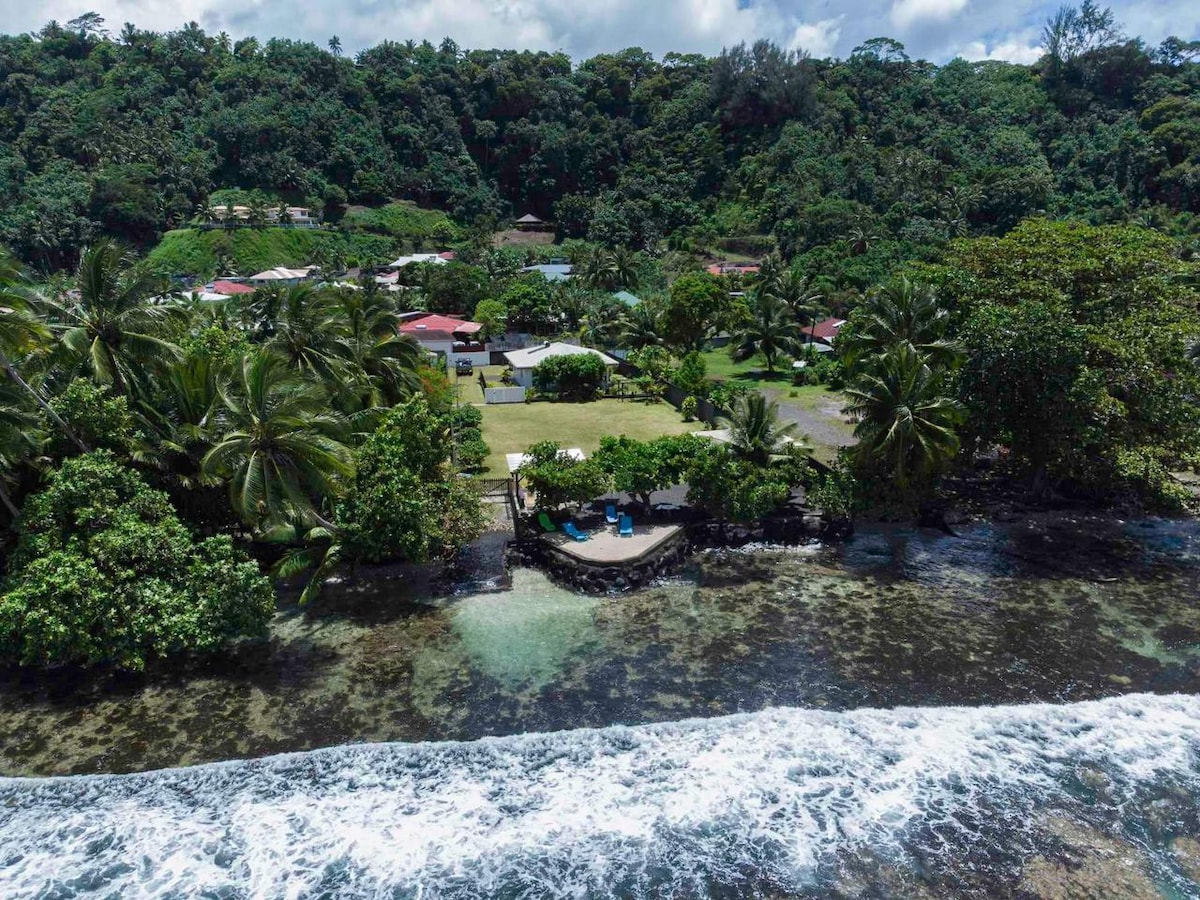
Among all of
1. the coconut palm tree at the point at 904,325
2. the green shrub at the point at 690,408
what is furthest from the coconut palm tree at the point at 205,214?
the coconut palm tree at the point at 904,325

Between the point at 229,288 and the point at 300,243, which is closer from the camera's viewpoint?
the point at 229,288

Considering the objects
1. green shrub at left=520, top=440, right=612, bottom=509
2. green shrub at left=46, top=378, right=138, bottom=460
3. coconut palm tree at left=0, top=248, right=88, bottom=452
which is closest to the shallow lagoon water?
green shrub at left=520, top=440, right=612, bottom=509

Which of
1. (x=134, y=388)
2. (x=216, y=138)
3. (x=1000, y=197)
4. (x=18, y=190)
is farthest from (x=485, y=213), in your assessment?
(x=134, y=388)

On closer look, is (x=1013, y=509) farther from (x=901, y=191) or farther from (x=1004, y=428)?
(x=901, y=191)

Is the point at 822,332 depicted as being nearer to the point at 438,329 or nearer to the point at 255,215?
the point at 438,329

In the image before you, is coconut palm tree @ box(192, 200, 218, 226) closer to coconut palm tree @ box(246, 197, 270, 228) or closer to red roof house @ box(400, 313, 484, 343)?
coconut palm tree @ box(246, 197, 270, 228)

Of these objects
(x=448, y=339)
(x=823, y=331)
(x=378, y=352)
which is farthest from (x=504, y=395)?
(x=823, y=331)

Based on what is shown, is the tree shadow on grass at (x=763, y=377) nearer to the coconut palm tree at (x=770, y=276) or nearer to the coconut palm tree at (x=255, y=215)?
the coconut palm tree at (x=770, y=276)
